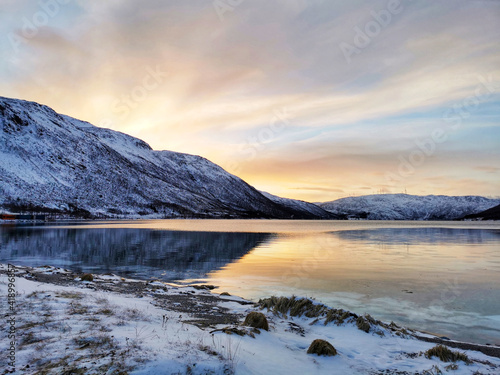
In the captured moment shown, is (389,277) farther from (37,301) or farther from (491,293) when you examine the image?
(37,301)

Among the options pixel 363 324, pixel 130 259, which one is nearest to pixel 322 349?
pixel 363 324

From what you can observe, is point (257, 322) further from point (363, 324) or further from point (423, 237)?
point (423, 237)

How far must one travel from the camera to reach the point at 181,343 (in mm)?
7965

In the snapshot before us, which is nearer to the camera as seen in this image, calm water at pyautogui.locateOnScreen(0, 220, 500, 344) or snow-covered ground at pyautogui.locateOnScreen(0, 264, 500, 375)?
snow-covered ground at pyautogui.locateOnScreen(0, 264, 500, 375)

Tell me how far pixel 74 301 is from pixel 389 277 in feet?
68.3

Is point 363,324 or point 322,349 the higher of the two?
point 322,349

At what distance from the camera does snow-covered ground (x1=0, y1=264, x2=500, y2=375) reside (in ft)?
22.4

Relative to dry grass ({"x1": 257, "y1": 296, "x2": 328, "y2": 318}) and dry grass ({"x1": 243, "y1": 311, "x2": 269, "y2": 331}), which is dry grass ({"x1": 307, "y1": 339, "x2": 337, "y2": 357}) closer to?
dry grass ({"x1": 243, "y1": 311, "x2": 269, "y2": 331})

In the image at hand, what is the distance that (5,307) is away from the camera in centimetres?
1056

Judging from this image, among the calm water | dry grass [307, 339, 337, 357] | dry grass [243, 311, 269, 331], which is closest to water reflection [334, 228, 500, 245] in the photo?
the calm water

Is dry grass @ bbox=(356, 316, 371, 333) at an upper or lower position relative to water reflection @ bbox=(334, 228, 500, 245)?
lower

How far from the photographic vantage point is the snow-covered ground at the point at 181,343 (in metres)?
6.83

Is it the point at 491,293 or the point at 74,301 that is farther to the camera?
the point at 491,293

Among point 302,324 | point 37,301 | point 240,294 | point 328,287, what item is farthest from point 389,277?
point 37,301
